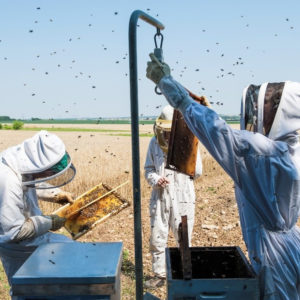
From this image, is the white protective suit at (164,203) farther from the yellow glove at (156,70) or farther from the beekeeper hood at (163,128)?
the yellow glove at (156,70)

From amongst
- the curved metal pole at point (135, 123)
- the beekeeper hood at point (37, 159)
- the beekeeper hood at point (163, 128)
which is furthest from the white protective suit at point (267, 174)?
the beekeeper hood at point (163, 128)

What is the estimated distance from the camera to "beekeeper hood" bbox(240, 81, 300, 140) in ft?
8.25

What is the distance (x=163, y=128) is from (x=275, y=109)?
7.86 ft

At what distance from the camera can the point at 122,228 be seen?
8445 mm

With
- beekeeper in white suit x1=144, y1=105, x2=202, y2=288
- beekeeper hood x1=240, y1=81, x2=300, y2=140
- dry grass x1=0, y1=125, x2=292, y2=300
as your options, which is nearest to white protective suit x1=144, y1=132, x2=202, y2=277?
beekeeper in white suit x1=144, y1=105, x2=202, y2=288

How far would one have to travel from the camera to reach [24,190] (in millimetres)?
3561

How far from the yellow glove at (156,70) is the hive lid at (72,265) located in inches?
Result: 48.4

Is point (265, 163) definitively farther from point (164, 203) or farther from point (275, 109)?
point (164, 203)

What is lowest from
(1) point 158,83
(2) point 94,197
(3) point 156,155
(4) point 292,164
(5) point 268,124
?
(2) point 94,197

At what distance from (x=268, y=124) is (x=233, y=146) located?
35 centimetres

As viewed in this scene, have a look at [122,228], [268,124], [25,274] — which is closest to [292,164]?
[268,124]

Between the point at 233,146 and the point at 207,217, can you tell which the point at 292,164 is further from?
the point at 207,217

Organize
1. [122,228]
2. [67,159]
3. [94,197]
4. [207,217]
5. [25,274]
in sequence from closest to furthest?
[25,274] → [67,159] → [94,197] → [122,228] → [207,217]

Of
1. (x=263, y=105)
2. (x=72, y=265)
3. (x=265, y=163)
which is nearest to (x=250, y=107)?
(x=263, y=105)
